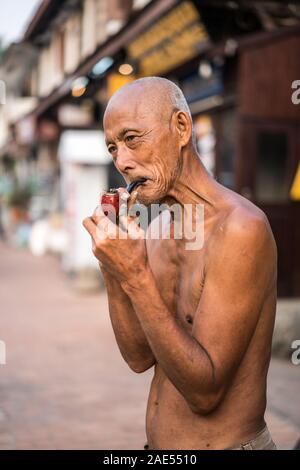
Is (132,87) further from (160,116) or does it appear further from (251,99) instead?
(251,99)

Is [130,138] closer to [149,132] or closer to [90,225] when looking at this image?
[149,132]

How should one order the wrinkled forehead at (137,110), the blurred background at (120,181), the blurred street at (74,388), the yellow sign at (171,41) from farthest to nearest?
the yellow sign at (171,41), the blurred background at (120,181), the blurred street at (74,388), the wrinkled forehead at (137,110)

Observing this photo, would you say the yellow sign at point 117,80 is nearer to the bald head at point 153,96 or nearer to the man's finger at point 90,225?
the bald head at point 153,96

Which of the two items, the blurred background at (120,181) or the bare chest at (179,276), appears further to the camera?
the blurred background at (120,181)

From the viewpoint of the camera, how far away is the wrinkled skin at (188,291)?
4.66 ft

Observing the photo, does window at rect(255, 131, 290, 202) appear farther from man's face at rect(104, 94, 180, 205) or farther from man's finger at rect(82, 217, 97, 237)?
man's finger at rect(82, 217, 97, 237)

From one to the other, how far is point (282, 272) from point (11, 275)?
6645 mm

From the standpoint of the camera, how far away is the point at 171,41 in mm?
8953

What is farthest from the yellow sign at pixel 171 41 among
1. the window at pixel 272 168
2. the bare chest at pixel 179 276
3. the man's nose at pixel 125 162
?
the man's nose at pixel 125 162

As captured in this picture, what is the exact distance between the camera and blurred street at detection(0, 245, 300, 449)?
4.31 metres

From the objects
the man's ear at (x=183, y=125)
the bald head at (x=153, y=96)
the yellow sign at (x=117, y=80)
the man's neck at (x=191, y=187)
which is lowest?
the man's neck at (x=191, y=187)

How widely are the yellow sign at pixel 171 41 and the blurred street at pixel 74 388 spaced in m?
3.82

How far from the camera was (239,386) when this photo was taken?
1579mm

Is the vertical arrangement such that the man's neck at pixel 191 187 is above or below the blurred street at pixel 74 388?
above
